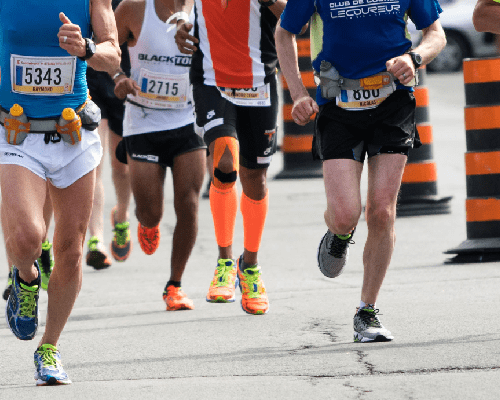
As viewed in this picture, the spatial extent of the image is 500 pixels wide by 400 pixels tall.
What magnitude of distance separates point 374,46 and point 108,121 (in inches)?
167

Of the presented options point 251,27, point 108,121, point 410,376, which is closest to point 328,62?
point 251,27

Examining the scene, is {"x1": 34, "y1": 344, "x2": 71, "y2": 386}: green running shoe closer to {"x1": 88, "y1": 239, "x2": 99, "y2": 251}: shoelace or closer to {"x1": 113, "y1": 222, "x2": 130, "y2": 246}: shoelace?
{"x1": 88, "y1": 239, "x2": 99, "y2": 251}: shoelace

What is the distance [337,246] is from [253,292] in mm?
1044

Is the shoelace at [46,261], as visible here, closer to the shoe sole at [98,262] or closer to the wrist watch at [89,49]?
the shoe sole at [98,262]

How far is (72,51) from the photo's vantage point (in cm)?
454

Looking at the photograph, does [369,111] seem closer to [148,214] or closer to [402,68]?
[402,68]

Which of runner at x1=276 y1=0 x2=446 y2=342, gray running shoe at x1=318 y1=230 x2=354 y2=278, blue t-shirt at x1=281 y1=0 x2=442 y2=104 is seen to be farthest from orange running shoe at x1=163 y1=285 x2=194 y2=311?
blue t-shirt at x1=281 y1=0 x2=442 y2=104

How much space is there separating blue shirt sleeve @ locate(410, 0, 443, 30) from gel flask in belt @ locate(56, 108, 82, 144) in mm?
1715

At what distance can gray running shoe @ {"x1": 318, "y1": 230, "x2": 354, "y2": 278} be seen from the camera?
18.3ft

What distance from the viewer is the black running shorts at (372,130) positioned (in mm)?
5301

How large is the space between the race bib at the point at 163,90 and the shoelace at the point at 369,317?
228 centimetres

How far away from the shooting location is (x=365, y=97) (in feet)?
17.4

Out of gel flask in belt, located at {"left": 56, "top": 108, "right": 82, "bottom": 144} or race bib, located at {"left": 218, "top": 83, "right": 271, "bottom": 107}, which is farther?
race bib, located at {"left": 218, "top": 83, "right": 271, "bottom": 107}

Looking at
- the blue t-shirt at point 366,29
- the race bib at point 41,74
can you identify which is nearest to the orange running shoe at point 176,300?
the blue t-shirt at point 366,29
